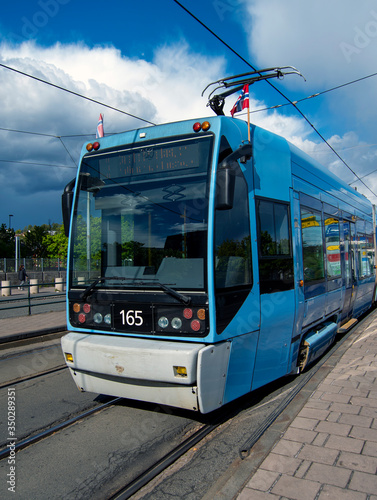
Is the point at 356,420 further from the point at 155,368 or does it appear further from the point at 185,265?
the point at 185,265

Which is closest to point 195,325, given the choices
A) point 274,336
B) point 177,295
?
point 177,295

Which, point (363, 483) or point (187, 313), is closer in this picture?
point (363, 483)

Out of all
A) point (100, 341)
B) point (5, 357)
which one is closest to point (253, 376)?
point (100, 341)

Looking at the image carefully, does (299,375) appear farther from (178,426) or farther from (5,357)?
(5,357)

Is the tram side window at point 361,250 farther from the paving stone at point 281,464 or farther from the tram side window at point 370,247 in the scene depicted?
the paving stone at point 281,464

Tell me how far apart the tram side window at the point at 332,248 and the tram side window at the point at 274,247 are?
1857 mm

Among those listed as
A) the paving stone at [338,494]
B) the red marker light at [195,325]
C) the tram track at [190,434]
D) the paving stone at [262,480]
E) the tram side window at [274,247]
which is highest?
the tram side window at [274,247]

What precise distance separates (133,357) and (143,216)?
141cm

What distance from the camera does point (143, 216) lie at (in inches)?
172

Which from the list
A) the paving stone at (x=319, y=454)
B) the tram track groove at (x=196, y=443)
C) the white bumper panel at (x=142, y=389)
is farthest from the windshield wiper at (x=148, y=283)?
the paving stone at (x=319, y=454)

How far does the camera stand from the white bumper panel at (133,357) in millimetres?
3639

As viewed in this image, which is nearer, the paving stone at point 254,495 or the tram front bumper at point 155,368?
the paving stone at point 254,495

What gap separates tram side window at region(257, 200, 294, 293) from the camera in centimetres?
449

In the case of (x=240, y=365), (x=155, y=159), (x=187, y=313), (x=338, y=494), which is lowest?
(x=338, y=494)
